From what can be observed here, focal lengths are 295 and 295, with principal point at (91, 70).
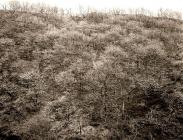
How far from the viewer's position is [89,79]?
12.3 m

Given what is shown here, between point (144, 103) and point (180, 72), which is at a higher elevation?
point (180, 72)

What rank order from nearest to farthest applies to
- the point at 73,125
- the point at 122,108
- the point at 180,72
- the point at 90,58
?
1. the point at 73,125
2. the point at 122,108
3. the point at 180,72
4. the point at 90,58

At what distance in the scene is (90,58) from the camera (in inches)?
549

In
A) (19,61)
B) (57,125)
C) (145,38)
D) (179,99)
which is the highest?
(145,38)

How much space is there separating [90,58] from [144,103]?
13.2ft

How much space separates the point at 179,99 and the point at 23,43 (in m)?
8.22

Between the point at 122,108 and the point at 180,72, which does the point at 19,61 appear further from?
the point at 180,72

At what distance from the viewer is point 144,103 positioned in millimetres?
10961

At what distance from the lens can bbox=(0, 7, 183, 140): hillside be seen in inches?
387

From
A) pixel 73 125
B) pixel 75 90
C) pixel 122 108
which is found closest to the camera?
pixel 73 125

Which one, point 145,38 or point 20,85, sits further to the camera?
point 145,38

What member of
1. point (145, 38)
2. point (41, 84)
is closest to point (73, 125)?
point (41, 84)

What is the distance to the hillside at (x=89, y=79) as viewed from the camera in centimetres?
984

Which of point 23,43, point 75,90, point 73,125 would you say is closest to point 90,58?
point 75,90
